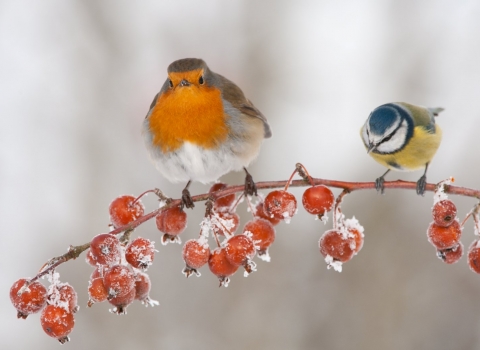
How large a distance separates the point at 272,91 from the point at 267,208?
136 inches

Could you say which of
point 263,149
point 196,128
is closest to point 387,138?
point 196,128

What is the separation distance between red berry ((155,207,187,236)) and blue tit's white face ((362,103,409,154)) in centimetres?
142

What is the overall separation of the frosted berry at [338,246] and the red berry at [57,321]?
30.1 inches

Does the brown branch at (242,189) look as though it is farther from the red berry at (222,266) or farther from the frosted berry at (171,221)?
the red berry at (222,266)

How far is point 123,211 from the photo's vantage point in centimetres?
167

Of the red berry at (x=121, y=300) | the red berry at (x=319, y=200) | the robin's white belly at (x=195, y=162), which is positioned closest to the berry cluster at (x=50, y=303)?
the red berry at (x=121, y=300)

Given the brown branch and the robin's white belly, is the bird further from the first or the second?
the brown branch

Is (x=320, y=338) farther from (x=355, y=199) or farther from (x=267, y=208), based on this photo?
(x=267, y=208)

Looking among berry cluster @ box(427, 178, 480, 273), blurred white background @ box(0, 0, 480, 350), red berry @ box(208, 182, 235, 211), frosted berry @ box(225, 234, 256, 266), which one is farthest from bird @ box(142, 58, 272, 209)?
blurred white background @ box(0, 0, 480, 350)

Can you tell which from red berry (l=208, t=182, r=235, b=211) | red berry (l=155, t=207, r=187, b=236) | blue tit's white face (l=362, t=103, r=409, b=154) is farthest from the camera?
blue tit's white face (l=362, t=103, r=409, b=154)

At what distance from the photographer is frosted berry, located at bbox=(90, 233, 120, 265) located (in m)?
1.40

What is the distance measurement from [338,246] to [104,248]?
676 millimetres

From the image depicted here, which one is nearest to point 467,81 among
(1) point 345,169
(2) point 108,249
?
(1) point 345,169

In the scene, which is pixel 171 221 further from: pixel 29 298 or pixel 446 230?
pixel 446 230
